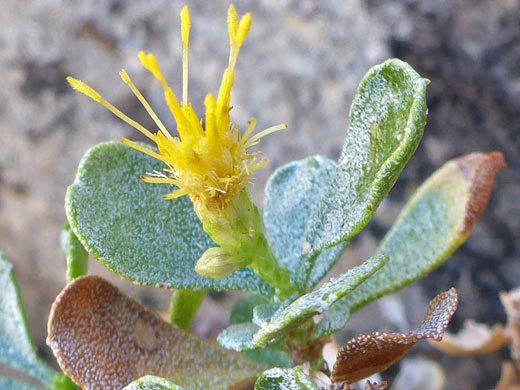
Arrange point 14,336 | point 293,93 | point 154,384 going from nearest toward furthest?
1. point 154,384
2. point 14,336
3. point 293,93

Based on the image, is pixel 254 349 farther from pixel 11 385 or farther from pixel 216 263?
pixel 11 385

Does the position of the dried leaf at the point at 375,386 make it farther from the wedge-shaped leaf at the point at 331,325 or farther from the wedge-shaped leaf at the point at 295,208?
the wedge-shaped leaf at the point at 295,208

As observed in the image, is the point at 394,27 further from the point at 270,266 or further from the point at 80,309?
the point at 80,309

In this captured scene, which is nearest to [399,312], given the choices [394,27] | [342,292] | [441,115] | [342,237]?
[441,115]

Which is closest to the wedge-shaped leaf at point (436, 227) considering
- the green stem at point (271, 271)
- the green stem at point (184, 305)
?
the green stem at point (271, 271)

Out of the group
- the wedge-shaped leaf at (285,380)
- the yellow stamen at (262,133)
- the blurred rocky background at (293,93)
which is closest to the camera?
the wedge-shaped leaf at (285,380)

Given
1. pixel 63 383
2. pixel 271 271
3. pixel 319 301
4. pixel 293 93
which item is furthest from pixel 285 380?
pixel 293 93
